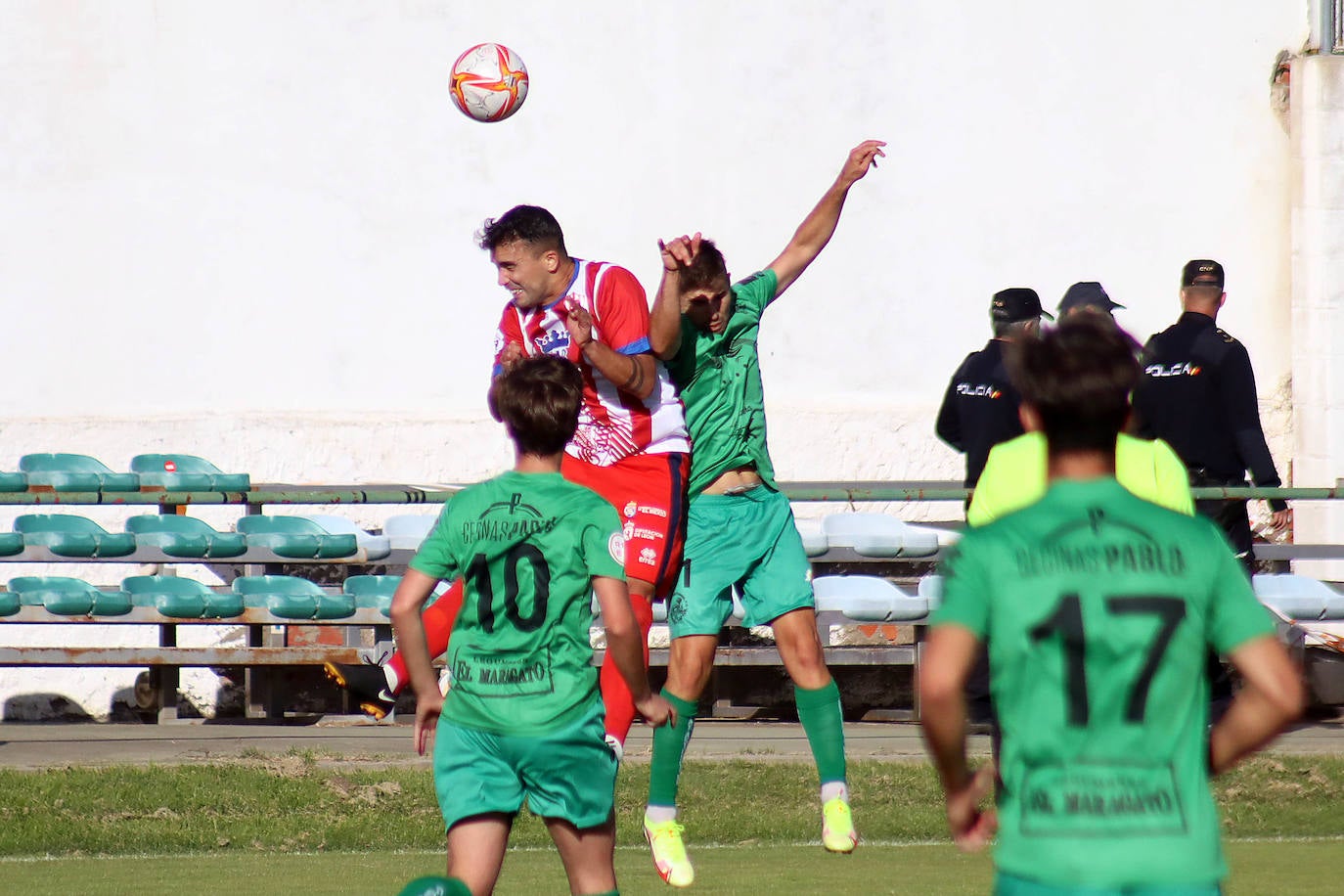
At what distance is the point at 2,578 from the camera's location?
12898mm

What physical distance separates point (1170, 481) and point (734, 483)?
7.59 ft

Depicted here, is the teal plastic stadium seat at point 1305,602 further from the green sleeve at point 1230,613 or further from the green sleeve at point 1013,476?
the green sleeve at point 1230,613

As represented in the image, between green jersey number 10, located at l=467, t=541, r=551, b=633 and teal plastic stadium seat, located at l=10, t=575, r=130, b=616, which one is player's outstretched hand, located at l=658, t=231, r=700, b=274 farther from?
teal plastic stadium seat, located at l=10, t=575, r=130, b=616

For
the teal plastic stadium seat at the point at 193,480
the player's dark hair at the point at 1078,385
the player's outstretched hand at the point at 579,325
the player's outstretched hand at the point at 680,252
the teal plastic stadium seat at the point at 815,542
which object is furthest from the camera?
the teal plastic stadium seat at the point at 193,480

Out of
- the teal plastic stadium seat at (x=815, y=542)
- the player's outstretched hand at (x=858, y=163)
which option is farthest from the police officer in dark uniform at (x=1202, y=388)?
the teal plastic stadium seat at (x=815, y=542)

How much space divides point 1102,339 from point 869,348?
10.3 metres

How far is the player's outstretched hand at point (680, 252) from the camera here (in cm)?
550

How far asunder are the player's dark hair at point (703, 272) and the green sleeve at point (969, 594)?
3100 mm

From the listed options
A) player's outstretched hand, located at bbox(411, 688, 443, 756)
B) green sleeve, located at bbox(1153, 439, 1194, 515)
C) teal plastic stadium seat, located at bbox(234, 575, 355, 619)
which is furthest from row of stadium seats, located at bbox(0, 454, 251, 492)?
green sleeve, located at bbox(1153, 439, 1194, 515)

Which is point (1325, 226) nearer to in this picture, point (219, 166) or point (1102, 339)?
point (219, 166)

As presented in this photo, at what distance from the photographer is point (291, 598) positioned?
10.5m

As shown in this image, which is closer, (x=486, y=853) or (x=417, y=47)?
(x=486, y=853)

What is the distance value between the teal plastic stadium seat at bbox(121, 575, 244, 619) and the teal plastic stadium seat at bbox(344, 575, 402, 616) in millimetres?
677

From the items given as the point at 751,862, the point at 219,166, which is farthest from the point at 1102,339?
the point at 219,166
